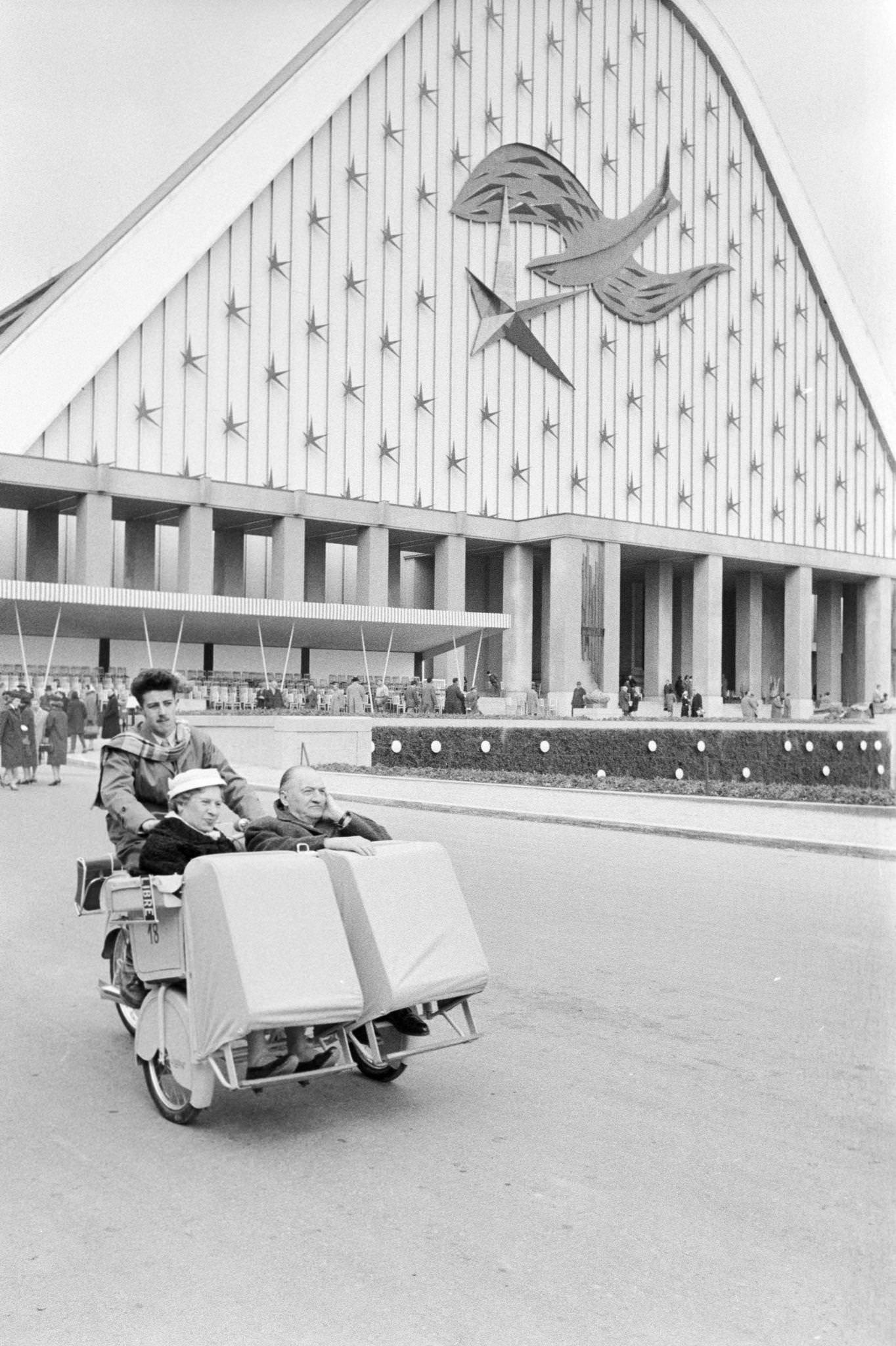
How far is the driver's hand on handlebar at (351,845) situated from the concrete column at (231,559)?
149ft

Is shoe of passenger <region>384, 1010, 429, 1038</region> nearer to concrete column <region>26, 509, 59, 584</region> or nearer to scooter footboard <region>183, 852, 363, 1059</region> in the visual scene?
scooter footboard <region>183, 852, 363, 1059</region>

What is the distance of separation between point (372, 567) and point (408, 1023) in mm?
42389

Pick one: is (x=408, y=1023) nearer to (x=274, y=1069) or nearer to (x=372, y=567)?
(x=274, y=1069)

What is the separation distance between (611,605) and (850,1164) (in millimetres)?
45472

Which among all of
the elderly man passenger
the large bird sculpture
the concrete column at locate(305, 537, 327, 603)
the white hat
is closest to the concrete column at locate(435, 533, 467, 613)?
the concrete column at locate(305, 537, 327, 603)

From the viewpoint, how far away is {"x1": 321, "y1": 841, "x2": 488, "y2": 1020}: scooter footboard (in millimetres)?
4418

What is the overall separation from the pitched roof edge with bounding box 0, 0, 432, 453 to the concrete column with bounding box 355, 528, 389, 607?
11.5m

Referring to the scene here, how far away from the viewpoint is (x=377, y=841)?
16.2 ft

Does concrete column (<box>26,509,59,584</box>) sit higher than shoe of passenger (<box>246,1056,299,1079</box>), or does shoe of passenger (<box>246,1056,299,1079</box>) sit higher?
concrete column (<box>26,509,59,584</box>)

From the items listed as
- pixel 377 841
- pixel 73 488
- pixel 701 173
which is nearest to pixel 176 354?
pixel 73 488

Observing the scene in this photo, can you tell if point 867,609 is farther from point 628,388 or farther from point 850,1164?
point 850,1164

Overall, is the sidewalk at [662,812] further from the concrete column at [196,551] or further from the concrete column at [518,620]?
the concrete column at [518,620]

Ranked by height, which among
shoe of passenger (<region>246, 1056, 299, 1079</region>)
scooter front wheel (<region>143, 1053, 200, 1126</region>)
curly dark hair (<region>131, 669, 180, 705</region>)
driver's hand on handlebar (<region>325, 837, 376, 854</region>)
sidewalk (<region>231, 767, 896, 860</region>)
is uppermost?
curly dark hair (<region>131, 669, 180, 705</region>)

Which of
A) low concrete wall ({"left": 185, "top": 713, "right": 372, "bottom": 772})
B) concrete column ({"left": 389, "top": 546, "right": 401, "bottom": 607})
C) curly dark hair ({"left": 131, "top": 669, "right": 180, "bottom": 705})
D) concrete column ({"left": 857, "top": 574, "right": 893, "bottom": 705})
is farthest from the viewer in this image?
concrete column ({"left": 857, "top": 574, "right": 893, "bottom": 705})
